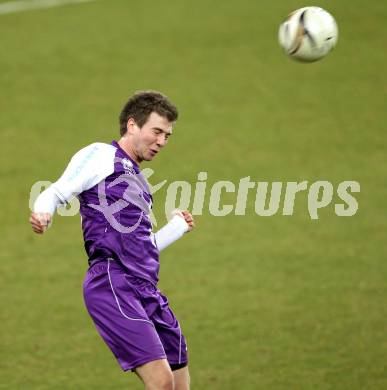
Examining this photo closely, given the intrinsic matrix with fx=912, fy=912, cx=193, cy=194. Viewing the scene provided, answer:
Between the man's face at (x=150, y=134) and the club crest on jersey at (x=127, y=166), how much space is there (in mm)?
134

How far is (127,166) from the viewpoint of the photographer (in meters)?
6.36

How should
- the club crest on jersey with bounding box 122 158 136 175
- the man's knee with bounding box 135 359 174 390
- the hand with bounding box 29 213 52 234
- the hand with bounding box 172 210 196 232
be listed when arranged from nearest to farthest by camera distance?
the hand with bounding box 29 213 52 234 → the man's knee with bounding box 135 359 174 390 → the club crest on jersey with bounding box 122 158 136 175 → the hand with bounding box 172 210 196 232

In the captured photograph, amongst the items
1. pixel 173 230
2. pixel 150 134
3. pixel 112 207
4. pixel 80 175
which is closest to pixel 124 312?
pixel 112 207

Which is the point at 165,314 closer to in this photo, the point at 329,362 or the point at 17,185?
the point at 329,362

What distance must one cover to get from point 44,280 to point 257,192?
3.96 meters

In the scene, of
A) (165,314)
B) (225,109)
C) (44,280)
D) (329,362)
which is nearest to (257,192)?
(225,109)

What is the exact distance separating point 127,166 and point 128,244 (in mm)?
547

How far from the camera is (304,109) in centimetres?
1633

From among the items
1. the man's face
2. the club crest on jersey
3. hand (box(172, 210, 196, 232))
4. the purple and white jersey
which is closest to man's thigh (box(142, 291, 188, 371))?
the purple and white jersey

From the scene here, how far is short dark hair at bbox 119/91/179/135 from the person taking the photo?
6.43 meters

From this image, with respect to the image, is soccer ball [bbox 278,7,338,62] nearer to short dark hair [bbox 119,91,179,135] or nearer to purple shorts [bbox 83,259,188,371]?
short dark hair [bbox 119,91,179,135]

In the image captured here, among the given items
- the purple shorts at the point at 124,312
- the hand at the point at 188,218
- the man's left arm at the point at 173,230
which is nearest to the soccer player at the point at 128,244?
the purple shorts at the point at 124,312

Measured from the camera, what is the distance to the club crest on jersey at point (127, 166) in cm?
634

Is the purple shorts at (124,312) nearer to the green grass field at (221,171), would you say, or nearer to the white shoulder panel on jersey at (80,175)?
the white shoulder panel on jersey at (80,175)
